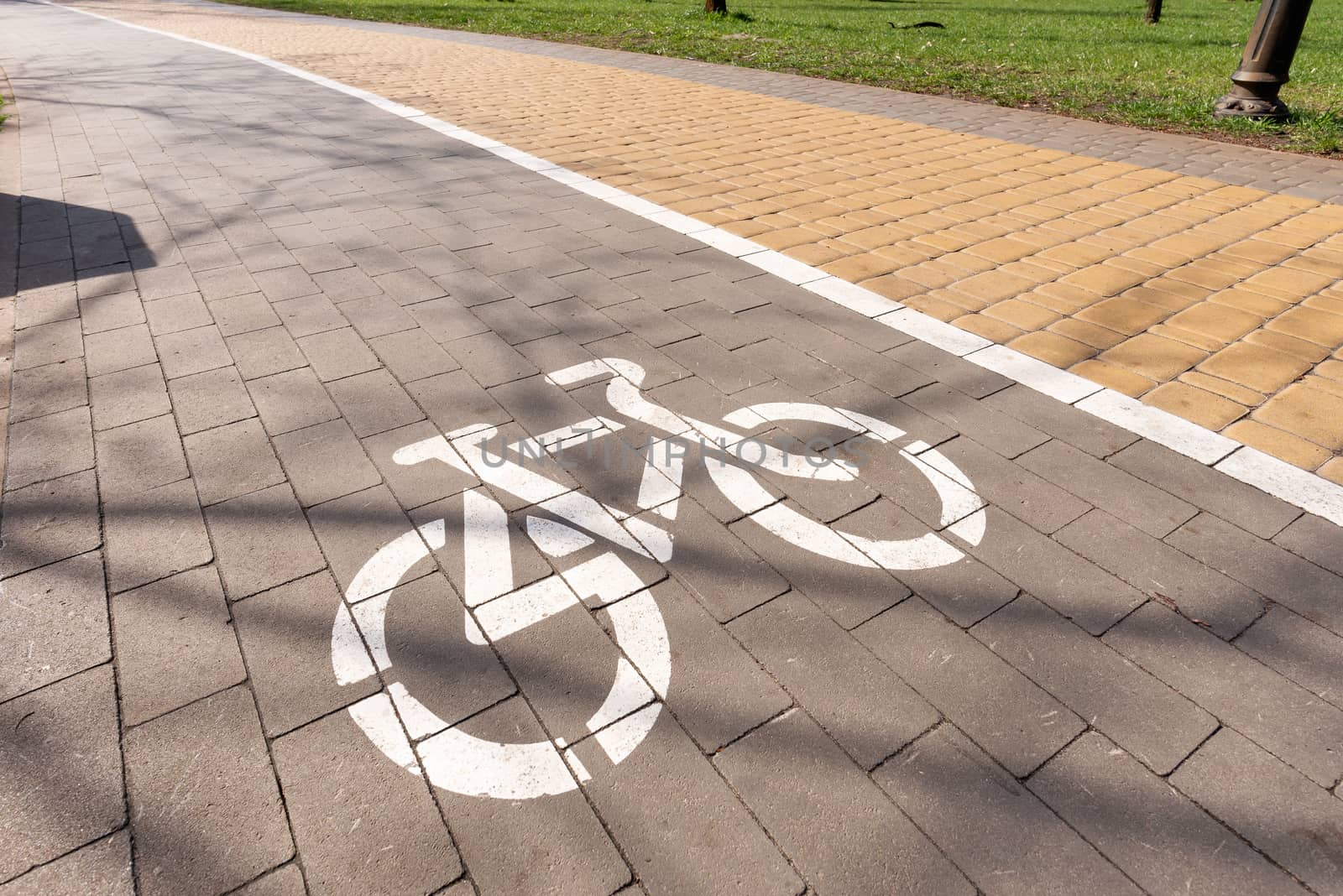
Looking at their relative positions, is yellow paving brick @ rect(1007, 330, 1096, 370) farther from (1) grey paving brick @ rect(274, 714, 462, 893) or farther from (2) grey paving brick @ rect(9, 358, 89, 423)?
(2) grey paving brick @ rect(9, 358, 89, 423)

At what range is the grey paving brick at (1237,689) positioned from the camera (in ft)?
Result: 7.40

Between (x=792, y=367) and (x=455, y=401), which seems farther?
(x=792, y=367)

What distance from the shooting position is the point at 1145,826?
2070 millimetres

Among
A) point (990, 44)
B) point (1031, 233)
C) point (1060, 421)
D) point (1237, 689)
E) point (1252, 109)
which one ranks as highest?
point (990, 44)

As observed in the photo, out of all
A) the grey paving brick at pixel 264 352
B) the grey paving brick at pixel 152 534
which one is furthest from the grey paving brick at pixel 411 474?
the grey paving brick at pixel 264 352

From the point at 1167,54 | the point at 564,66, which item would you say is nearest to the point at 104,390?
the point at 564,66

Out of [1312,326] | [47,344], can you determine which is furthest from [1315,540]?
[47,344]

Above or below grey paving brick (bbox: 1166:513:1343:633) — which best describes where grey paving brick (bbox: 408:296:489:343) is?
below

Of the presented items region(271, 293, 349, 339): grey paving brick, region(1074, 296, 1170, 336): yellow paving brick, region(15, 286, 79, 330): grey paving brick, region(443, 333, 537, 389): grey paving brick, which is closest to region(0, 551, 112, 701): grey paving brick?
region(443, 333, 537, 389): grey paving brick

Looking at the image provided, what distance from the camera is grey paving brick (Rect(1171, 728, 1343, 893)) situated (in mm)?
1990

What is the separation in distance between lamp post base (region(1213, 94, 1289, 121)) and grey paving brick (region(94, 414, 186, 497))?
1073cm

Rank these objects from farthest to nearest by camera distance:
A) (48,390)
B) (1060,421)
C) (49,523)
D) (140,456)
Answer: (48,390)
(1060,421)
(140,456)
(49,523)

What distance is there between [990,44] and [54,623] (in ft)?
59.2

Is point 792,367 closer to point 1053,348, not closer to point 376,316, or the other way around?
point 1053,348
